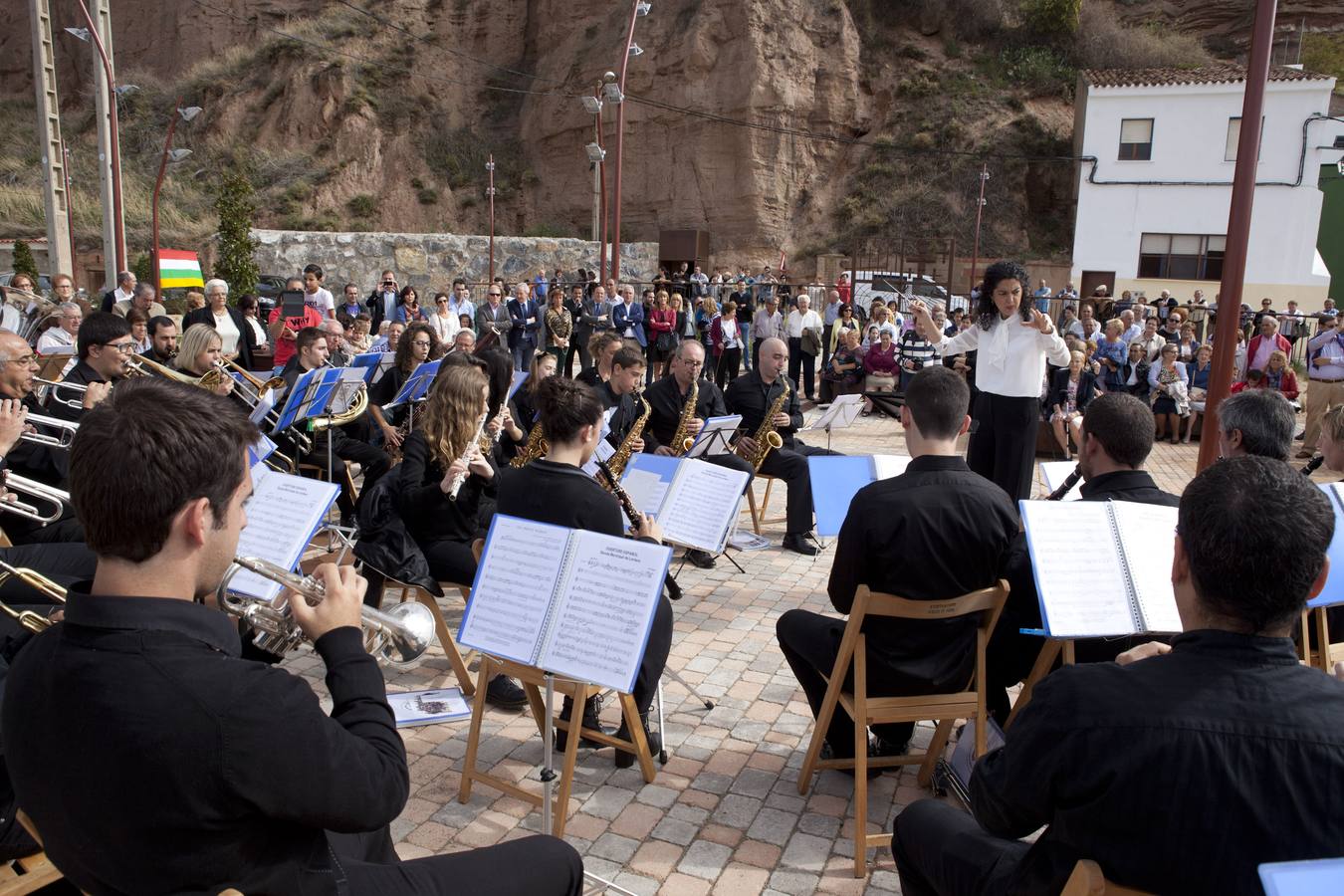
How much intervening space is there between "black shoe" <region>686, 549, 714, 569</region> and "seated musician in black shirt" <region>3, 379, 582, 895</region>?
15.8 feet

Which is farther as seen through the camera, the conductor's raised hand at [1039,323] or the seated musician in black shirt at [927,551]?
the conductor's raised hand at [1039,323]

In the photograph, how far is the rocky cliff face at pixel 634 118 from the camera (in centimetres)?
3388

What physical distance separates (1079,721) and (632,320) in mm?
14240

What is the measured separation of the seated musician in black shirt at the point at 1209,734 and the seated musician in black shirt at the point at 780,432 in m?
5.10

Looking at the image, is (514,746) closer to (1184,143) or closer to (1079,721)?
(1079,721)

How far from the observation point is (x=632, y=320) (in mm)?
15625

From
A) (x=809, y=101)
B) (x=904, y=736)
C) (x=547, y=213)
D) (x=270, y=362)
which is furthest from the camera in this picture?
(x=547, y=213)

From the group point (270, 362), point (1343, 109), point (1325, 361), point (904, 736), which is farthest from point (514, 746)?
point (1343, 109)

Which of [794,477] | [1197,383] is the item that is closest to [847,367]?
[1197,383]

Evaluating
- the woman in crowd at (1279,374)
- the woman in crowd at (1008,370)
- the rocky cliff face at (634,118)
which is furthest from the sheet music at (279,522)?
the rocky cliff face at (634,118)

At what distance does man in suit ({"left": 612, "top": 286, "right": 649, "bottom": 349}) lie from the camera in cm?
1542

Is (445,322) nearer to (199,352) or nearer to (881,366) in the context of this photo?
(881,366)

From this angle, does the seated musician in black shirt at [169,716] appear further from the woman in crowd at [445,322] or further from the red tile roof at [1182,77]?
the red tile roof at [1182,77]

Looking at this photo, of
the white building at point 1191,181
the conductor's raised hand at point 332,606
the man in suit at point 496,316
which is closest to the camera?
the conductor's raised hand at point 332,606
